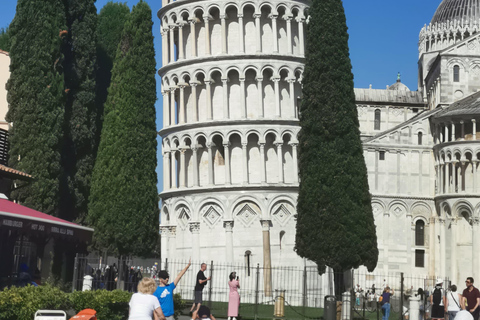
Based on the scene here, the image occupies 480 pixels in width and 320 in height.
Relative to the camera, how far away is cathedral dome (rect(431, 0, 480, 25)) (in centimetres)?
7688

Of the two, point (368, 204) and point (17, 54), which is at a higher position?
point (17, 54)

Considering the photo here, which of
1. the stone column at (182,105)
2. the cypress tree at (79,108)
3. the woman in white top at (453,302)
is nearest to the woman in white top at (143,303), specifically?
the woman in white top at (453,302)

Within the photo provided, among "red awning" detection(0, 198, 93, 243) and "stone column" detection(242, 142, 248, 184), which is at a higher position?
"stone column" detection(242, 142, 248, 184)

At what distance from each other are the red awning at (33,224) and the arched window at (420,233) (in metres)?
34.1

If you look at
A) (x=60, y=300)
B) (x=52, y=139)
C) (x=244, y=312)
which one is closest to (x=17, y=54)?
(x=52, y=139)

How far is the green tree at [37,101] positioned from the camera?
36250mm

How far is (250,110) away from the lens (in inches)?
1951

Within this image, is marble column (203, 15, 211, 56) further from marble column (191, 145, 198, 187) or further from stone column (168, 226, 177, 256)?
stone column (168, 226, 177, 256)

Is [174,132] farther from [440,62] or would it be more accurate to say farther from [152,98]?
[440,62]

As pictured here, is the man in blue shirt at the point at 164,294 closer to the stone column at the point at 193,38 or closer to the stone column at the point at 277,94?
the stone column at the point at 277,94

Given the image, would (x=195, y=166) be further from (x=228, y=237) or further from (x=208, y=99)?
(x=228, y=237)

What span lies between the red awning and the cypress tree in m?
13.6

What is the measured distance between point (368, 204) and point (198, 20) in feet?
64.6

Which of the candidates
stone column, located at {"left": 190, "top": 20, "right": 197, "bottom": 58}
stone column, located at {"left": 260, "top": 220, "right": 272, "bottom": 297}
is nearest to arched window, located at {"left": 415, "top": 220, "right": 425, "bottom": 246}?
stone column, located at {"left": 260, "top": 220, "right": 272, "bottom": 297}
